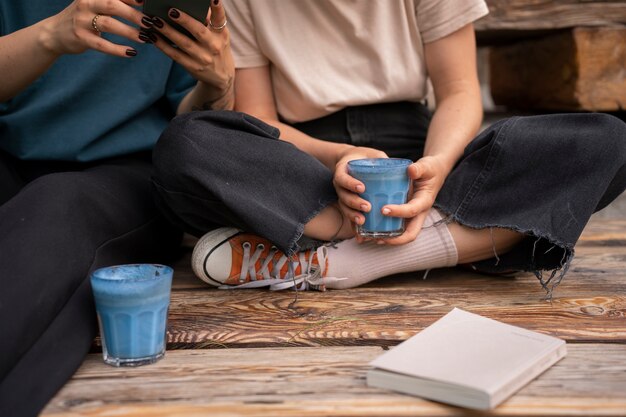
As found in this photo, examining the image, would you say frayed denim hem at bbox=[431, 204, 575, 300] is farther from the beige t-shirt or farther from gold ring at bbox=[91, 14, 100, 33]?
gold ring at bbox=[91, 14, 100, 33]

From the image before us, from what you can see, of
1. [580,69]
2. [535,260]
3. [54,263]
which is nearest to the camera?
[54,263]

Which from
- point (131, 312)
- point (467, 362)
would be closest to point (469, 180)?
point (467, 362)

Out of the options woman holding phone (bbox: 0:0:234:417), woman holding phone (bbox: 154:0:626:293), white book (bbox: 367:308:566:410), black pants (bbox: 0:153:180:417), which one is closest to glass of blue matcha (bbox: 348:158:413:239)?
woman holding phone (bbox: 154:0:626:293)

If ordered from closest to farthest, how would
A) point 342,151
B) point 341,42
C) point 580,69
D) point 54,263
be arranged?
point 54,263, point 342,151, point 341,42, point 580,69

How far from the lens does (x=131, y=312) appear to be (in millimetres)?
1284

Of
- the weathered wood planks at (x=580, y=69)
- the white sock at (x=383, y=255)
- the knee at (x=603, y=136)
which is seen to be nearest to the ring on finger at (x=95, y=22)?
the white sock at (x=383, y=255)

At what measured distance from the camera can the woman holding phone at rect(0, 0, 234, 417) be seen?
4.20ft

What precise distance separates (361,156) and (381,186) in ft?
0.74

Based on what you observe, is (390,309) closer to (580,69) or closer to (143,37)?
(143,37)

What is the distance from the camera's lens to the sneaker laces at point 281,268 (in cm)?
177

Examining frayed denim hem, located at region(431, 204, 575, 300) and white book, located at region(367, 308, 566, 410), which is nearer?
white book, located at region(367, 308, 566, 410)

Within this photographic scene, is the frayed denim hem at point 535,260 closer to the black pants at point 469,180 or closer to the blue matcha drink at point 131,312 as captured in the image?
the black pants at point 469,180

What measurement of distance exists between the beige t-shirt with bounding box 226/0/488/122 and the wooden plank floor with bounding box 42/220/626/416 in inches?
19.9

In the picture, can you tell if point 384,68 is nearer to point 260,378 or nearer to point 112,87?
point 112,87
